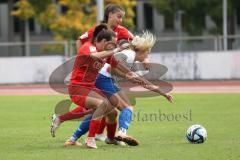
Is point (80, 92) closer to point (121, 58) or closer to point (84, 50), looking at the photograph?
point (84, 50)

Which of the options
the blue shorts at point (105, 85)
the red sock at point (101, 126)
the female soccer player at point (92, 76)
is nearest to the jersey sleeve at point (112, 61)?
the female soccer player at point (92, 76)

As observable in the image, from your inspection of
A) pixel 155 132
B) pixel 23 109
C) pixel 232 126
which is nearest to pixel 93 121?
pixel 155 132

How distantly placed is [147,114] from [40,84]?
63.5 ft

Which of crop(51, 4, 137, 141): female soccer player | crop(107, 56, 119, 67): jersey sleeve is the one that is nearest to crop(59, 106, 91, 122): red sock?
crop(51, 4, 137, 141): female soccer player

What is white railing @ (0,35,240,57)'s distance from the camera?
37.6m

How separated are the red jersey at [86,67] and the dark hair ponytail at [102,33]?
0.14m

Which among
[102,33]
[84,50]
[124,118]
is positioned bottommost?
[124,118]

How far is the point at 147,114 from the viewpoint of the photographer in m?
18.3

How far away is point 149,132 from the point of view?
14.2m

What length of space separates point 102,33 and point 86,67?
2.02ft

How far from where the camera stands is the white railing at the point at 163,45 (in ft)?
123

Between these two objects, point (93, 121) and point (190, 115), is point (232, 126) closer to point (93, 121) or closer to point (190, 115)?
point (190, 115)

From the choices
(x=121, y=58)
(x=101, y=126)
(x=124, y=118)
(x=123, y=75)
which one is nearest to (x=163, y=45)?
(x=101, y=126)

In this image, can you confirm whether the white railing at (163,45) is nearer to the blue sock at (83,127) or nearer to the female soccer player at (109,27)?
the female soccer player at (109,27)
